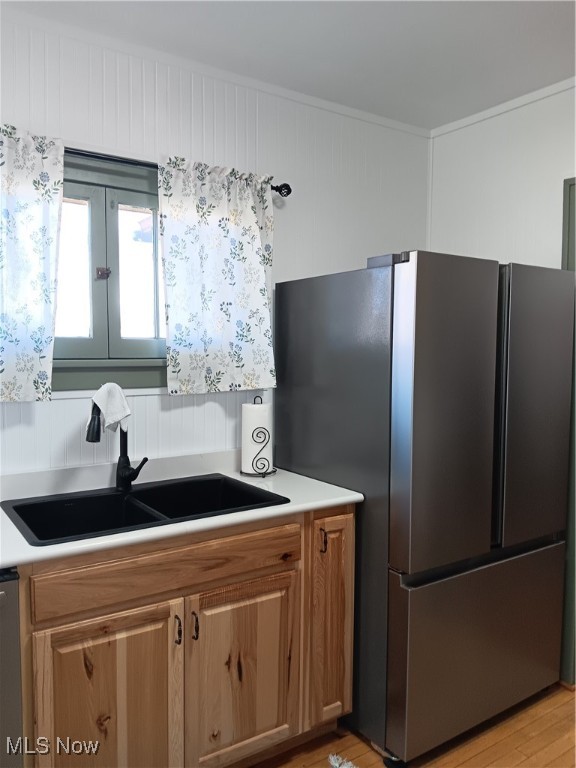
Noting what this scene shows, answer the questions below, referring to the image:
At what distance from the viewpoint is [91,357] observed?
2.21m

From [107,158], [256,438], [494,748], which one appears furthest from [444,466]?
[107,158]

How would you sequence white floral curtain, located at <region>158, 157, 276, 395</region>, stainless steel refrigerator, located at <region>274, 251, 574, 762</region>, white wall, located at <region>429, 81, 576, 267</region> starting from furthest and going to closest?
1. white wall, located at <region>429, 81, 576, 267</region>
2. white floral curtain, located at <region>158, 157, 276, 395</region>
3. stainless steel refrigerator, located at <region>274, 251, 574, 762</region>

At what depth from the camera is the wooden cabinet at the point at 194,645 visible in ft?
5.22

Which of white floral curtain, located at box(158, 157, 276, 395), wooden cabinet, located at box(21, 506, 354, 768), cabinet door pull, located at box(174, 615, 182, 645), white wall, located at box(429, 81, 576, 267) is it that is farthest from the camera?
white wall, located at box(429, 81, 576, 267)

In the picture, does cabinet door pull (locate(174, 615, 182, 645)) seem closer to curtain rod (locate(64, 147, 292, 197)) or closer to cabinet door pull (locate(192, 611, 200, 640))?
cabinet door pull (locate(192, 611, 200, 640))

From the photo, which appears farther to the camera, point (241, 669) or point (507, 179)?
point (507, 179)

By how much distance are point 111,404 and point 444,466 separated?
1096 mm

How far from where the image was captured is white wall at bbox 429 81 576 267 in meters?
2.55

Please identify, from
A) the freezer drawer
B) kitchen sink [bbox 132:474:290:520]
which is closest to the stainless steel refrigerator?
the freezer drawer

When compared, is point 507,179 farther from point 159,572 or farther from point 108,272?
point 159,572

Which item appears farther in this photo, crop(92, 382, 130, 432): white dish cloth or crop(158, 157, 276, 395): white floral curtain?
crop(158, 157, 276, 395): white floral curtain

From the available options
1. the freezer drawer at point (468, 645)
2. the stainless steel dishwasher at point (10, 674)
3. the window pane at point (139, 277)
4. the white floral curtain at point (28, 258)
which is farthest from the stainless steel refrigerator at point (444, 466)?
the stainless steel dishwasher at point (10, 674)
